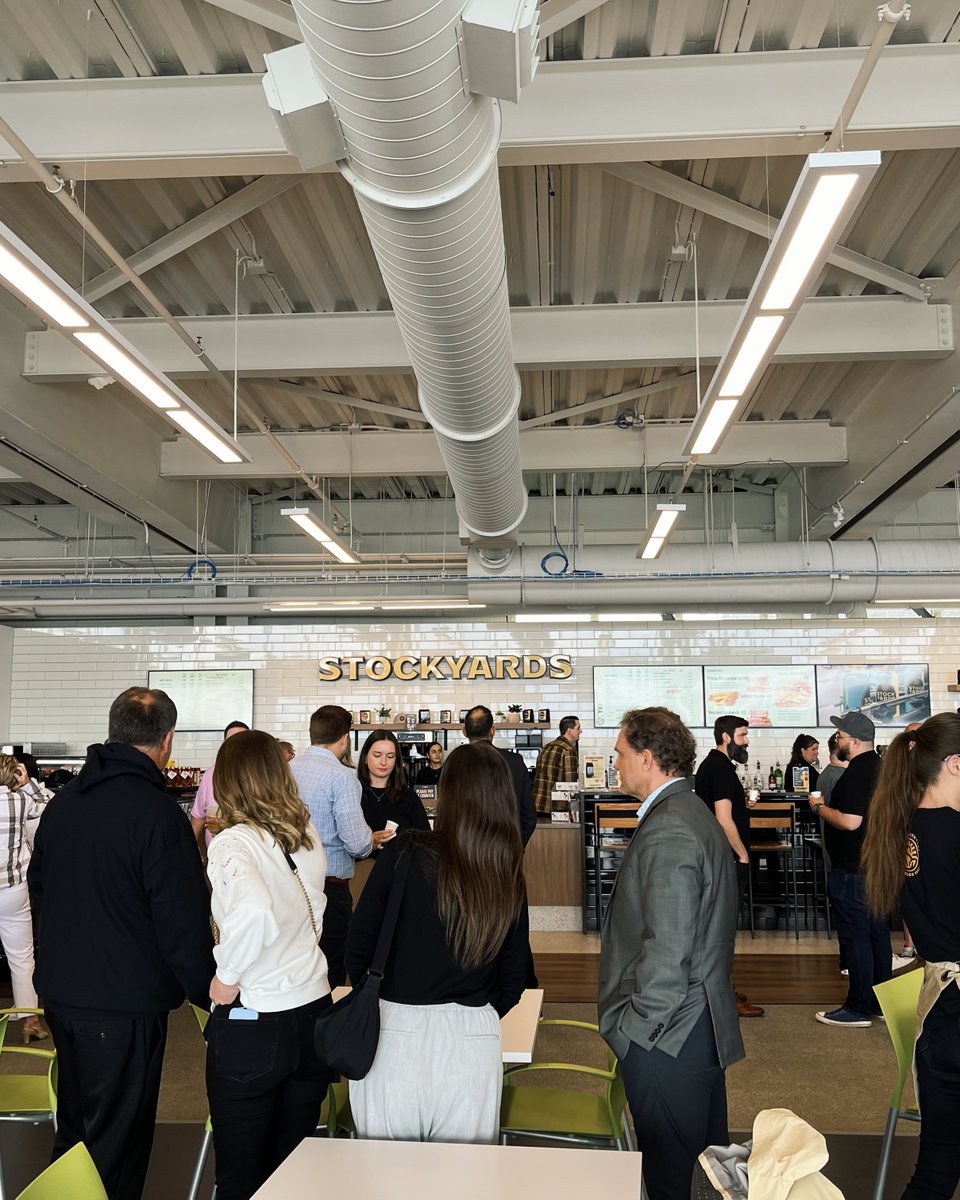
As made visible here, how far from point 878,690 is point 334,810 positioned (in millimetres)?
9160

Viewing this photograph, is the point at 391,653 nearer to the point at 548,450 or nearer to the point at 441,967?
the point at 548,450

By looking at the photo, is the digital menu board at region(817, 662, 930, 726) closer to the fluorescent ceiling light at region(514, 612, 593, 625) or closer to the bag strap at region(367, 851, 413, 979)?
the fluorescent ceiling light at region(514, 612, 593, 625)

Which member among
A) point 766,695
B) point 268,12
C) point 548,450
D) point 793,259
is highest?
point 268,12

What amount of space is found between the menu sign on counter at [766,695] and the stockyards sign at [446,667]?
5.90 ft

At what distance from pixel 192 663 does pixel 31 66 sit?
8.86 meters

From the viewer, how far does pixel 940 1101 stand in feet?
9.11

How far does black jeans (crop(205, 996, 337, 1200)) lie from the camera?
8.60 ft

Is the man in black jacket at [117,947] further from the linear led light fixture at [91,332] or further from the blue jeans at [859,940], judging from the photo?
the blue jeans at [859,940]

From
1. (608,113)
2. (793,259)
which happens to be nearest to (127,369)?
(608,113)

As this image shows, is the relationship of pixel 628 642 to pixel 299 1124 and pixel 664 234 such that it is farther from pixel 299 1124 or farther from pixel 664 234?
pixel 299 1124

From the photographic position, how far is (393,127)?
8.93 ft

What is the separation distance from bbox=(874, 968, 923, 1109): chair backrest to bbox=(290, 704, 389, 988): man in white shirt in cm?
220

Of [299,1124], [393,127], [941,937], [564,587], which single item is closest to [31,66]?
[393,127]

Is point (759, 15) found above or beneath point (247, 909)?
above
